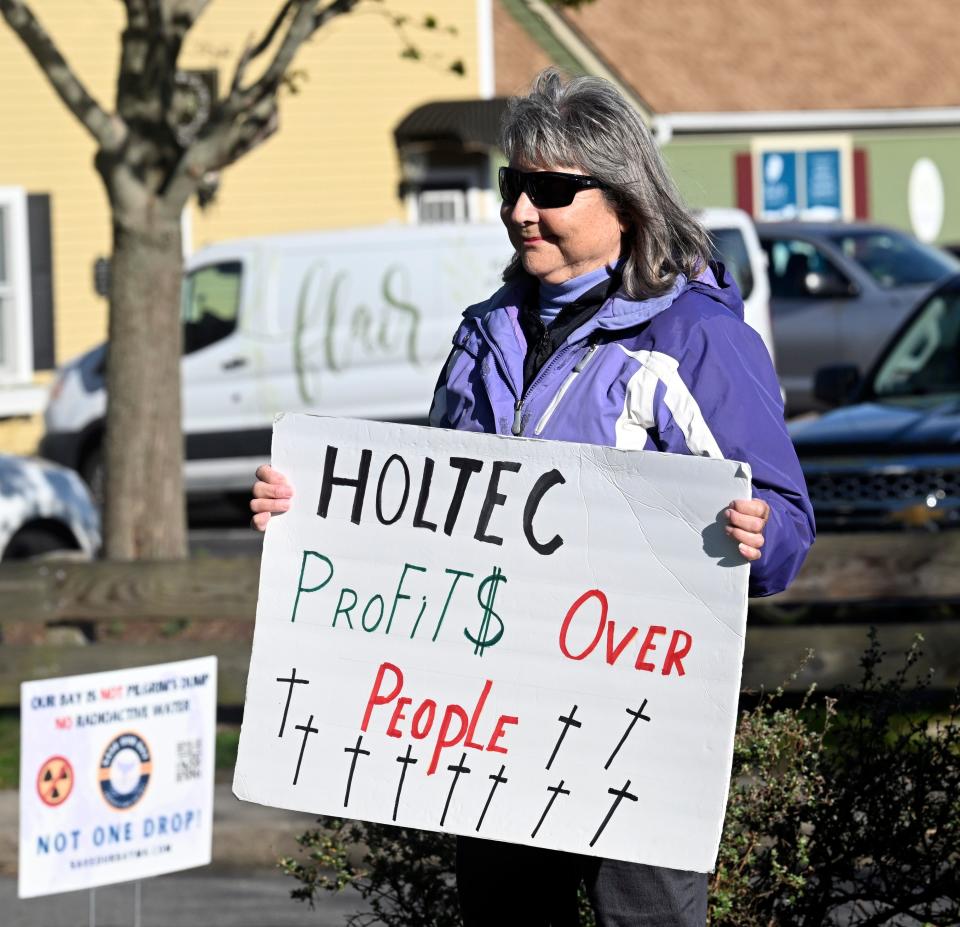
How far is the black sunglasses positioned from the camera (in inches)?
135

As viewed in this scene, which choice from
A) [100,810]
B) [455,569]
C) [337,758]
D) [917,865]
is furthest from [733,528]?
[100,810]

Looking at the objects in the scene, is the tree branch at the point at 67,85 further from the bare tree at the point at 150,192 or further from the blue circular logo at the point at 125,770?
the blue circular logo at the point at 125,770

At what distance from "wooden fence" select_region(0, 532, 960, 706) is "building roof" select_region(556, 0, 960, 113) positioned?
22230 millimetres

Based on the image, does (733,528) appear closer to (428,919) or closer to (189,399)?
(428,919)

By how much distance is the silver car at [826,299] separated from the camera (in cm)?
1814

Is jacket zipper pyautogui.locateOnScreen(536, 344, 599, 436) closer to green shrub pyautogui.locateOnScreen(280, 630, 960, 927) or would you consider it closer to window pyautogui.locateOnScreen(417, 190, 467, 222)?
green shrub pyautogui.locateOnScreen(280, 630, 960, 927)

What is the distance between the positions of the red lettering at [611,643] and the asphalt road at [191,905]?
305 cm

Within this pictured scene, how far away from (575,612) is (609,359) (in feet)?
1.41

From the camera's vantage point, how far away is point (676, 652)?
10.9 ft

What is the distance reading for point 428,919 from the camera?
420 centimetres

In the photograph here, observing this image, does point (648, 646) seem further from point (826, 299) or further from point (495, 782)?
point (826, 299)

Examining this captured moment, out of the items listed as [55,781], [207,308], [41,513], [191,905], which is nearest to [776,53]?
[207,308]

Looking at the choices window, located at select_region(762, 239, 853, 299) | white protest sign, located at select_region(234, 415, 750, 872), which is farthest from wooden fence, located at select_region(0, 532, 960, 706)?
window, located at select_region(762, 239, 853, 299)

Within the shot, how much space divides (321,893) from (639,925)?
10.7 ft
